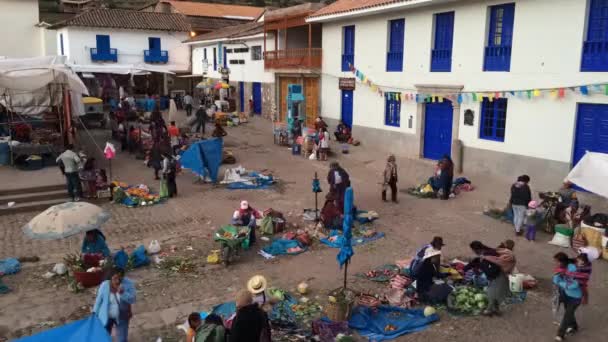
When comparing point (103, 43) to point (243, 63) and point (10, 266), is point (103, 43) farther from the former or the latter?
point (10, 266)

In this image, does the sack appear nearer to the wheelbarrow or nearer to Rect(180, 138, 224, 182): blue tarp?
Rect(180, 138, 224, 182): blue tarp

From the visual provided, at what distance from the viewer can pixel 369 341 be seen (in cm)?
766

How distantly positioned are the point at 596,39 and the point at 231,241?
11.1m

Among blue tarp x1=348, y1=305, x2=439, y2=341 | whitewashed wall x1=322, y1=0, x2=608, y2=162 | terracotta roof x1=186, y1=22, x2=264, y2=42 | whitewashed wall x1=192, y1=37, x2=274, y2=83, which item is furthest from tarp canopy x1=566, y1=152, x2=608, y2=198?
terracotta roof x1=186, y1=22, x2=264, y2=42

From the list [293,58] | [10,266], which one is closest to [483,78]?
[293,58]

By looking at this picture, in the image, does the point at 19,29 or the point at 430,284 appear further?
the point at 19,29

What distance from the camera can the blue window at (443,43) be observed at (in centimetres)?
1831

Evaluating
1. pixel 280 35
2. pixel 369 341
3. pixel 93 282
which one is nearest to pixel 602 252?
pixel 369 341

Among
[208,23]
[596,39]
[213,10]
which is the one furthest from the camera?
[213,10]

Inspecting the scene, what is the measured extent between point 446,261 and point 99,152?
16.2 meters

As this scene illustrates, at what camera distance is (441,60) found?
18.7 m

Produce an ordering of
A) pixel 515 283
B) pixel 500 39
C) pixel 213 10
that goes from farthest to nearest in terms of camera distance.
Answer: pixel 213 10 < pixel 500 39 < pixel 515 283

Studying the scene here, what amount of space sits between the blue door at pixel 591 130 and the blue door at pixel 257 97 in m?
23.0

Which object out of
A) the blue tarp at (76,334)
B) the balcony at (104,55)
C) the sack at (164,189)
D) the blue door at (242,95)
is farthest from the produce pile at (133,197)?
the balcony at (104,55)
